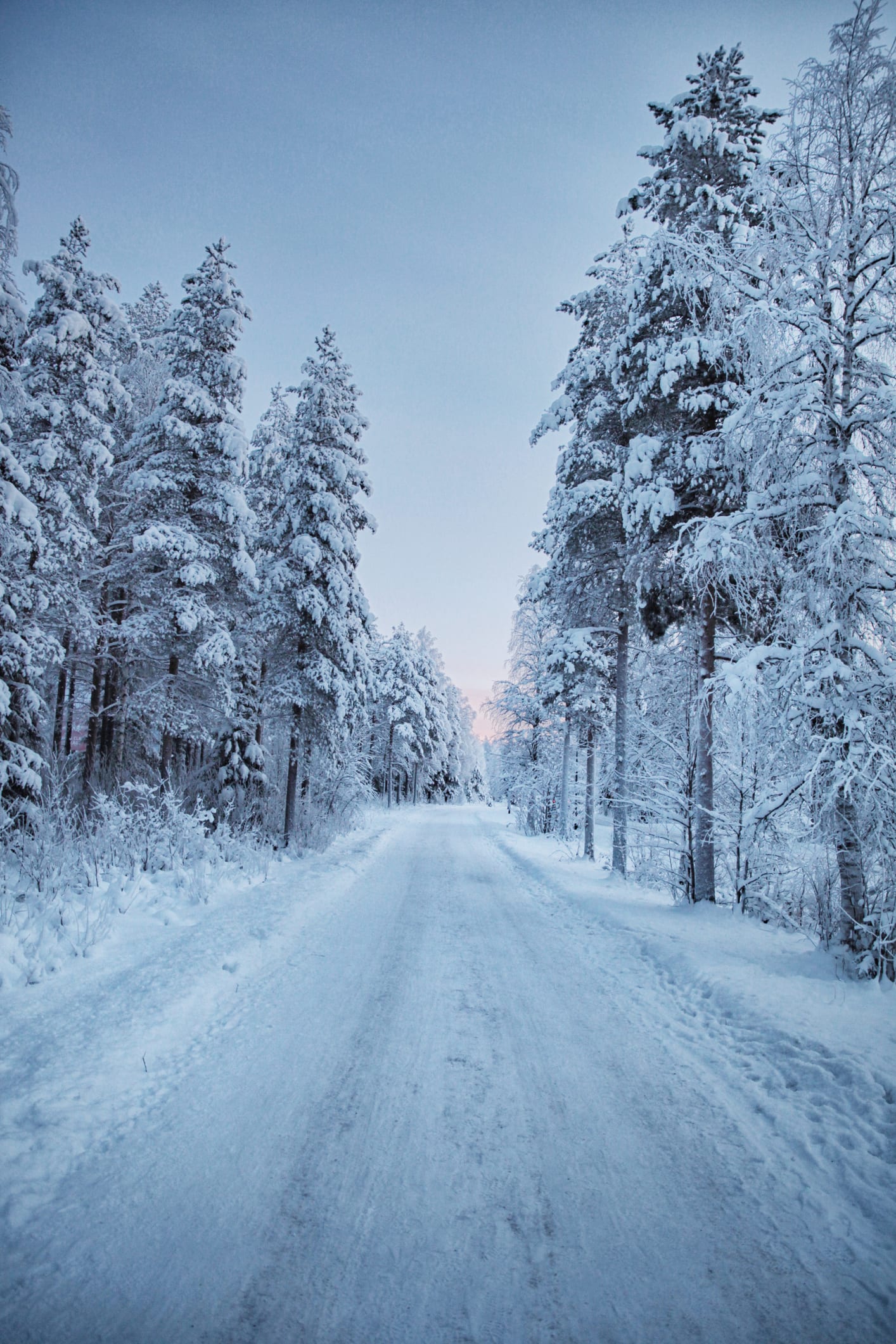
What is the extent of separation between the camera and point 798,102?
6.75 metres

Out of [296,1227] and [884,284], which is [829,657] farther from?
[296,1227]

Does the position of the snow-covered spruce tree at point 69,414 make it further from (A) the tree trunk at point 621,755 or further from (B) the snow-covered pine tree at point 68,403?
(A) the tree trunk at point 621,755

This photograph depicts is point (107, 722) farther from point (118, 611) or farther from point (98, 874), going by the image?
point (98, 874)

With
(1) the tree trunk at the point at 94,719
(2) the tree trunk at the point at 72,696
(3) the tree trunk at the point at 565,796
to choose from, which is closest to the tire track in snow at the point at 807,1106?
(3) the tree trunk at the point at 565,796

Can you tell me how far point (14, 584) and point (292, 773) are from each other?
7333 millimetres

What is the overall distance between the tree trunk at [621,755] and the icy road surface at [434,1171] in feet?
22.9

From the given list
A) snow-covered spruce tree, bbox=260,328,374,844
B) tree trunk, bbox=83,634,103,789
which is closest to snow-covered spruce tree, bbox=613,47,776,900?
snow-covered spruce tree, bbox=260,328,374,844

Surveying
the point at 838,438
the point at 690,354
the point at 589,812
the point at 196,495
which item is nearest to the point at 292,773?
the point at 196,495

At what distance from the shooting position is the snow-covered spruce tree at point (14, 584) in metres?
7.77

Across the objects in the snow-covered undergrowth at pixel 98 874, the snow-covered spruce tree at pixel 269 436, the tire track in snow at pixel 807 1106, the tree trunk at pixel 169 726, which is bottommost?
the tire track in snow at pixel 807 1106

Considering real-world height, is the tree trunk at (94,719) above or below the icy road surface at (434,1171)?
above

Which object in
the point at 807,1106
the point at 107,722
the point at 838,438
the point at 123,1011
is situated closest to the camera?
the point at 807,1106

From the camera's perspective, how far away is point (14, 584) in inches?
387

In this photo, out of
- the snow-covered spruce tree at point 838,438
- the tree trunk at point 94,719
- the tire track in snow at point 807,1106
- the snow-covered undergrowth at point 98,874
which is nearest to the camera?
the tire track in snow at point 807,1106
